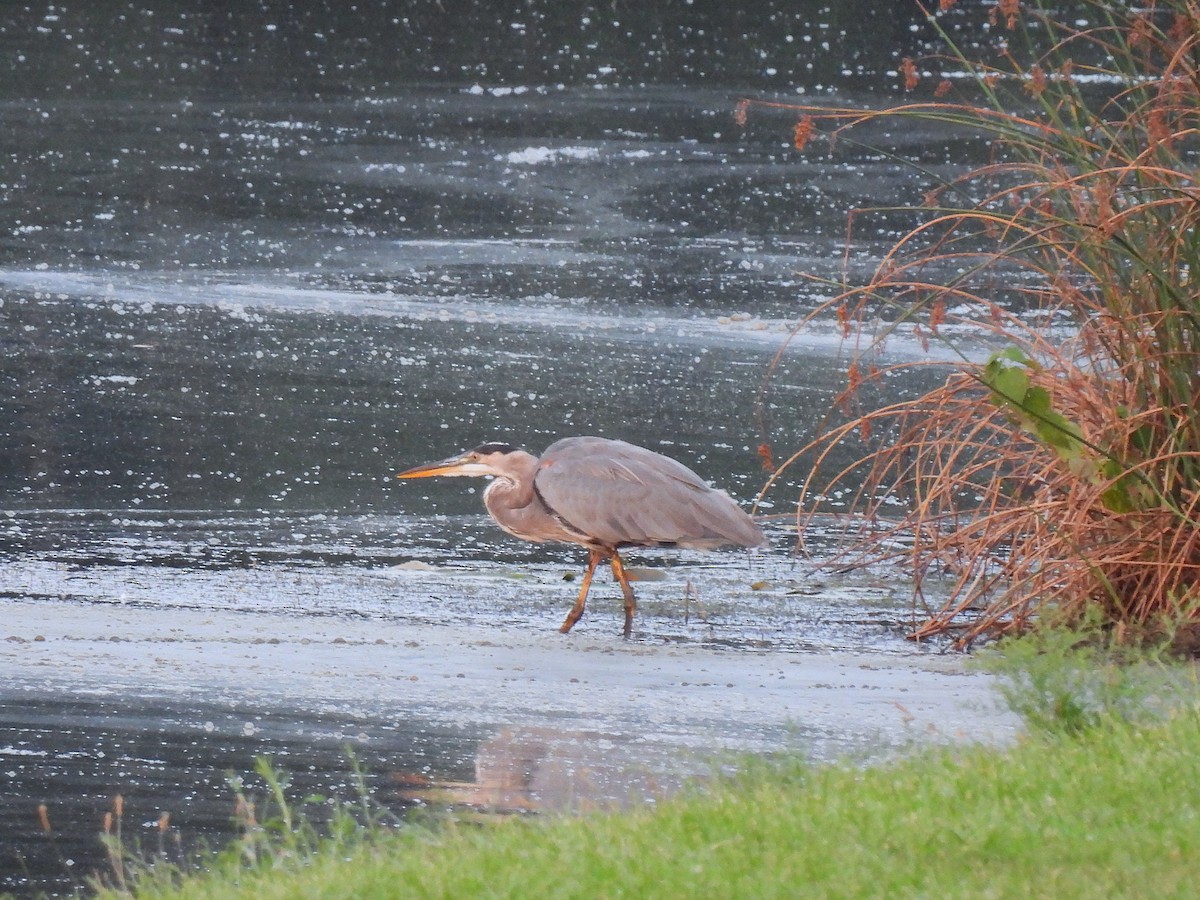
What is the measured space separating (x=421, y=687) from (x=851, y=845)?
10.00ft

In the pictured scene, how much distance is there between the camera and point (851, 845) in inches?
178

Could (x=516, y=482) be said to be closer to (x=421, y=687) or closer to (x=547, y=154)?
(x=421, y=687)

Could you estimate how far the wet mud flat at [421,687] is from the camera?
6066mm

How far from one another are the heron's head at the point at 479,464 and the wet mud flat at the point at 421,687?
440 millimetres

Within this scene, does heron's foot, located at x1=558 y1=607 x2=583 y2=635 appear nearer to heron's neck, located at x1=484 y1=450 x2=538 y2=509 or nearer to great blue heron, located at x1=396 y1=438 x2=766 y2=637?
great blue heron, located at x1=396 y1=438 x2=766 y2=637

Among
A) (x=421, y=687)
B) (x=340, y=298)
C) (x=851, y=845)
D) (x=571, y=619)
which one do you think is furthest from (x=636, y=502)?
(x=340, y=298)

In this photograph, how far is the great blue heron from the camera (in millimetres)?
9055

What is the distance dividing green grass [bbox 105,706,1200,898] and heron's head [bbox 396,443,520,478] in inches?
168

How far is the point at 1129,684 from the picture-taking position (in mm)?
6035

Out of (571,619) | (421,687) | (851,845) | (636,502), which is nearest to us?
(851,845)

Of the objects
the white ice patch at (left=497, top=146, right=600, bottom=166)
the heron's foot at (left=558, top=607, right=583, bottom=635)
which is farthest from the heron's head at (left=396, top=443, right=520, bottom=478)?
the white ice patch at (left=497, top=146, right=600, bottom=166)

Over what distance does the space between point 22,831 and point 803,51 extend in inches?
905

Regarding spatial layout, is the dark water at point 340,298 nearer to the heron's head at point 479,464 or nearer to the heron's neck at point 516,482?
the heron's head at point 479,464

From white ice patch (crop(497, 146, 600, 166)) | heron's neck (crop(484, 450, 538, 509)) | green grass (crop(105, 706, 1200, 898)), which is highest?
white ice patch (crop(497, 146, 600, 166))
